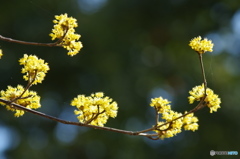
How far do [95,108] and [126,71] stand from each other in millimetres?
6243

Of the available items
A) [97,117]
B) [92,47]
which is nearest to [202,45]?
[97,117]

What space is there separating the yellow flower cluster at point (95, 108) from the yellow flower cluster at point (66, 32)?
19 centimetres

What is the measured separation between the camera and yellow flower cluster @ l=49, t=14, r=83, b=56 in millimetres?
1553

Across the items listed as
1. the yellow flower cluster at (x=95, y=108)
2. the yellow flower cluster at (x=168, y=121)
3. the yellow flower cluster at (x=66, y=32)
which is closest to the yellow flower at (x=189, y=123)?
the yellow flower cluster at (x=168, y=121)

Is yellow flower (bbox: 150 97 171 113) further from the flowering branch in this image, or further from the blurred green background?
the blurred green background

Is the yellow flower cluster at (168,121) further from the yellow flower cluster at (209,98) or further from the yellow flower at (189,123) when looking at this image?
the yellow flower cluster at (209,98)

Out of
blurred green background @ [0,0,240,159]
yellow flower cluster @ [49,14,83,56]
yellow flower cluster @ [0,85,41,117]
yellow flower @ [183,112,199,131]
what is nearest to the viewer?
yellow flower cluster @ [49,14,83,56]

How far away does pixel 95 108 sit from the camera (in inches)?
63.8

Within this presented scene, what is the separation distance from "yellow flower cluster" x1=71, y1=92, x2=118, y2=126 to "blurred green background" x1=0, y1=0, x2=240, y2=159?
5.21 metres

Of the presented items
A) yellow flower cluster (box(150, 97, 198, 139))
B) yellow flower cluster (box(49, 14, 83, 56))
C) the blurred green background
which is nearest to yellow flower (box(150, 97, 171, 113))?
yellow flower cluster (box(150, 97, 198, 139))

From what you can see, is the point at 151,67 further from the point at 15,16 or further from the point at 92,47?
the point at 15,16

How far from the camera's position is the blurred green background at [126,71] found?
729 cm

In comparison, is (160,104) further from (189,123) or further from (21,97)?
(21,97)

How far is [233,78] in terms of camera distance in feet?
26.0
